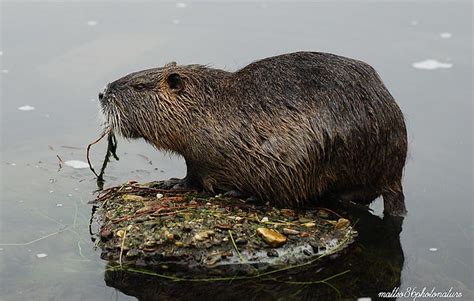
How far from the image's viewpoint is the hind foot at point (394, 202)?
15.0 ft

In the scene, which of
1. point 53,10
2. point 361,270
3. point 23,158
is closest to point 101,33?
point 53,10

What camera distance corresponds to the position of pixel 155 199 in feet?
14.7

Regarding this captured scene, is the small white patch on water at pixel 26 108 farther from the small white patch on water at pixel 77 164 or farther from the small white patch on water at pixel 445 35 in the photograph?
the small white patch on water at pixel 445 35

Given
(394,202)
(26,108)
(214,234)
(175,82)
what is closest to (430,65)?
(394,202)

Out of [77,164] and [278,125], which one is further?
[77,164]

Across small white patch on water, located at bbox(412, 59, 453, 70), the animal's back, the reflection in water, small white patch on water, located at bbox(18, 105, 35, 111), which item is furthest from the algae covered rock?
small white patch on water, located at bbox(412, 59, 453, 70)

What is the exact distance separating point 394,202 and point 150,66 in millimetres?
2982

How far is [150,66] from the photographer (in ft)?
22.6

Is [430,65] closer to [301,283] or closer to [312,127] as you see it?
[312,127]

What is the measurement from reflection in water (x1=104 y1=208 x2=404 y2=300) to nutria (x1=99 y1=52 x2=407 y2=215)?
466 mm

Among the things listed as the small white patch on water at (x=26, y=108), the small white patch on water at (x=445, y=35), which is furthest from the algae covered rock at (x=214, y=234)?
the small white patch on water at (x=445, y=35)

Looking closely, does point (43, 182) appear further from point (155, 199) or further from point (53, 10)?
point (53, 10)

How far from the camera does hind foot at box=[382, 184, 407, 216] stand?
4.59 m

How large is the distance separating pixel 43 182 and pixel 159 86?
1.06 metres
